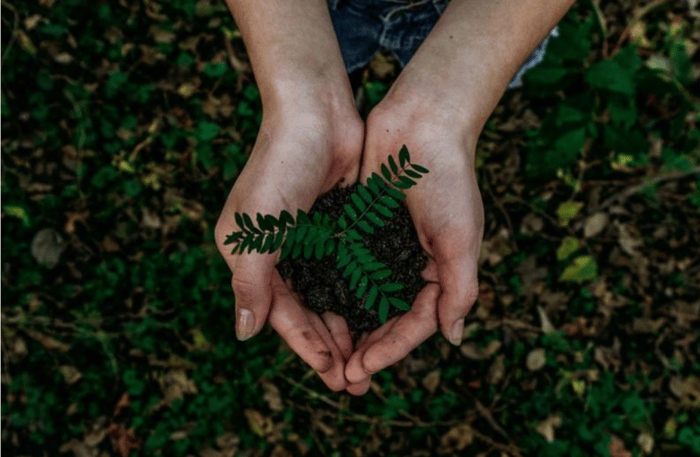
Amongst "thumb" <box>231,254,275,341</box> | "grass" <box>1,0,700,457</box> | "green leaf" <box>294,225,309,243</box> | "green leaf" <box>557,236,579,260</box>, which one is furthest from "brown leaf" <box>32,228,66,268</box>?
"green leaf" <box>557,236,579,260</box>

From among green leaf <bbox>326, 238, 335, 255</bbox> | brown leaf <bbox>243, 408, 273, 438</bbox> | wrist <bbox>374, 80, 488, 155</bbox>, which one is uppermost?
green leaf <bbox>326, 238, 335, 255</bbox>

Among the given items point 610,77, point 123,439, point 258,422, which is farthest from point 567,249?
point 123,439

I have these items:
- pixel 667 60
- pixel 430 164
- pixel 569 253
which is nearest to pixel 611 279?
A: pixel 569 253

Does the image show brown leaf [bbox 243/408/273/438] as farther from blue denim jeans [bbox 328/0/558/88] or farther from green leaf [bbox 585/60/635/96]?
green leaf [bbox 585/60/635/96]

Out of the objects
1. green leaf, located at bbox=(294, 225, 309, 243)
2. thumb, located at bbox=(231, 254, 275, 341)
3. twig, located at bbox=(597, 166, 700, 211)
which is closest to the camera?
green leaf, located at bbox=(294, 225, 309, 243)

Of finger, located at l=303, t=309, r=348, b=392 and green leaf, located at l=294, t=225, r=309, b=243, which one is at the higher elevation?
green leaf, located at l=294, t=225, r=309, b=243

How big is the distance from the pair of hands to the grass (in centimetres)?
117

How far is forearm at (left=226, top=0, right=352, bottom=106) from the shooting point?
8.79ft

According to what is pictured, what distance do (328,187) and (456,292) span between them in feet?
2.55

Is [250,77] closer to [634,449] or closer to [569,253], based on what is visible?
[569,253]

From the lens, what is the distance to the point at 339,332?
9.23 ft

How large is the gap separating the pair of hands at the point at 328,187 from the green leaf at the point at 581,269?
146 centimetres

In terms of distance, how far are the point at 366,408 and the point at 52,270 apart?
2.26 metres

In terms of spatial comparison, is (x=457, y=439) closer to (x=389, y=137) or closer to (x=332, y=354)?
(x=332, y=354)
